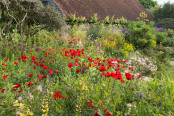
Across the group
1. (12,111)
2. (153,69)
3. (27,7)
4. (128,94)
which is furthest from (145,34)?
(12,111)

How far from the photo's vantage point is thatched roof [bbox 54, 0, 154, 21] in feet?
39.0

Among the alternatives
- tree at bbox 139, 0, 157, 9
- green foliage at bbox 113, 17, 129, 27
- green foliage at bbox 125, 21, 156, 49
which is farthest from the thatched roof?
tree at bbox 139, 0, 157, 9

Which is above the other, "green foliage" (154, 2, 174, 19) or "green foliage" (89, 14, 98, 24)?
"green foliage" (154, 2, 174, 19)

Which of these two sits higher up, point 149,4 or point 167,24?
point 149,4

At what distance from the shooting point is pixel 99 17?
13984 millimetres

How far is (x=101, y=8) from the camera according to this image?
50.7 ft

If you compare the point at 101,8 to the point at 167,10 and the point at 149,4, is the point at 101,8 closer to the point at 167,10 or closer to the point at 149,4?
the point at 167,10

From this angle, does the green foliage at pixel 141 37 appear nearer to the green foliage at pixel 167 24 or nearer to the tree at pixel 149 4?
the green foliage at pixel 167 24

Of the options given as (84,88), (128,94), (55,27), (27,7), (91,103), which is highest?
(27,7)

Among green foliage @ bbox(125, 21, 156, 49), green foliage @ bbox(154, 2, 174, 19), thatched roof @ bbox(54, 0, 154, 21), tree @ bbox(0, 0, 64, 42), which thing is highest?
green foliage @ bbox(154, 2, 174, 19)

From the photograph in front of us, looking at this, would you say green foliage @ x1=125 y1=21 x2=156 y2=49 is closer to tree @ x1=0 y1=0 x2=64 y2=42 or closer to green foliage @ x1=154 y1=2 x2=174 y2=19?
tree @ x1=0 y1=0 x2=64 y2=42

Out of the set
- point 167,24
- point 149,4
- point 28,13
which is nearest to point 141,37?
point 28,13

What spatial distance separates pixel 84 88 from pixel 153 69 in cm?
500

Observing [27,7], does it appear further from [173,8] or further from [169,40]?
[173,8]
